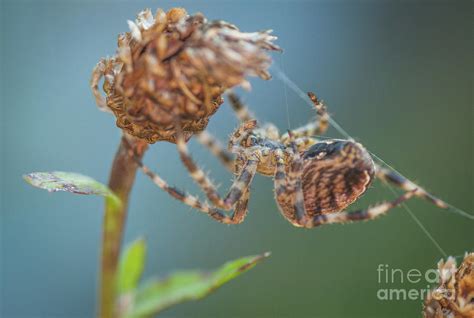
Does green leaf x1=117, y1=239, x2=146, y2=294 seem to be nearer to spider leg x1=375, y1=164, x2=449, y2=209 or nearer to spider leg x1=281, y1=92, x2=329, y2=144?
spider leg x1=281, y1=92, x2=329, y2=144

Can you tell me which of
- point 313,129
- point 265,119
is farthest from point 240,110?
point 265,119

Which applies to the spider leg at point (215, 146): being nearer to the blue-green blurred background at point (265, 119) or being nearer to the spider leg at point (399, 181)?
the spider leg at point (399, 181)

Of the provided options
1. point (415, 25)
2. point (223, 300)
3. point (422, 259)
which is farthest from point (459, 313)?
point (415, 25)

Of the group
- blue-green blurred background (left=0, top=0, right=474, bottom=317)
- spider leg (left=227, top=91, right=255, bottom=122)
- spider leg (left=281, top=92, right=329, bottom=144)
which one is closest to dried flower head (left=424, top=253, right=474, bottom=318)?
spider leg (left=227, top=91, right=255, bottom=122)

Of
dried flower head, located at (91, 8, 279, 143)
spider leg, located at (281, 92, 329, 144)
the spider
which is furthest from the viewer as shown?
spider leg, located at (281, 92, 329, 144)

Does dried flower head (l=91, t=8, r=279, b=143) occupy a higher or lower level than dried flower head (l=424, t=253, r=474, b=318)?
higher

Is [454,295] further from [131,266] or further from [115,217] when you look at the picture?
[131,266]

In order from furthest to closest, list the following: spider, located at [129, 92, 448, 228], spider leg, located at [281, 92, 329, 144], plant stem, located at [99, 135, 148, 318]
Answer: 1. spider leg, located at [281, 92, 329, 144]
2. spider, located at [129, 92, 448, 228]
3. plant stem, located at [99, 135, 148, 318]
